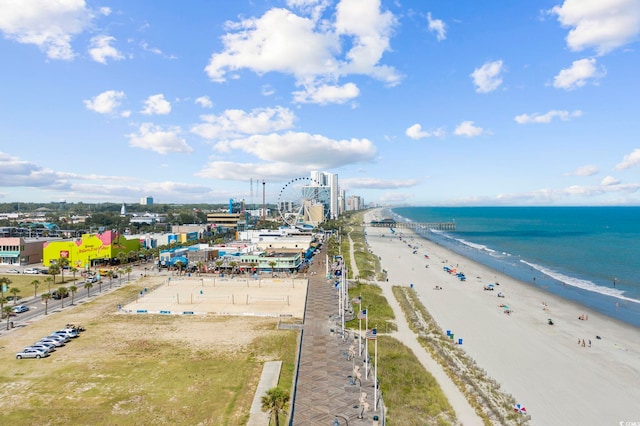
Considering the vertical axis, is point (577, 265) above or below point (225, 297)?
below

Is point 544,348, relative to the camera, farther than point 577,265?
No

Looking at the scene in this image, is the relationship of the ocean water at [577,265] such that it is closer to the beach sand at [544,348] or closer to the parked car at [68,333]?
the beach sand at [544,348]

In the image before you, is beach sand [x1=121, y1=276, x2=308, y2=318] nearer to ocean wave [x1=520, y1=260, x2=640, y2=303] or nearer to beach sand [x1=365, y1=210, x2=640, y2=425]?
beach sand [x1=365, y1=210, x2=640, y2=425]

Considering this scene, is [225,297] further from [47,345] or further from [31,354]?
[31,354]

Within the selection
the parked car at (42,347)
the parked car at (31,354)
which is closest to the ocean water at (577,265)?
the parked car at (42,347)

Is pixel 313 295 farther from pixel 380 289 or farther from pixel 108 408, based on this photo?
pixel 108 408

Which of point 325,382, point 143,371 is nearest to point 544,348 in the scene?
point 325,382
